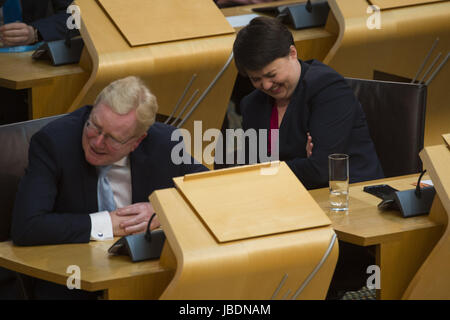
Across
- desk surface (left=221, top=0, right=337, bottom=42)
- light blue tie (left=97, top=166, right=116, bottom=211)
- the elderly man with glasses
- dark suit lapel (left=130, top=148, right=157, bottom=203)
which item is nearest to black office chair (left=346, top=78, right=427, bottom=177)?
→ desk surface (left=221, top=0, right=337, bottom=42)

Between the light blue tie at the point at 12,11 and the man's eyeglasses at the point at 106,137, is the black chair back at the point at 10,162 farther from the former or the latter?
the light blue tie at the point at 12,11

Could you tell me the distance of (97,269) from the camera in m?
2.26

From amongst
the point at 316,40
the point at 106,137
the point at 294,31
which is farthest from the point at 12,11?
the point at 106,137

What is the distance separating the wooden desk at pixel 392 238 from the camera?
8.06ft

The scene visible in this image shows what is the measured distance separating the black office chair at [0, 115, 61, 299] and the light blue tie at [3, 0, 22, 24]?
160cm

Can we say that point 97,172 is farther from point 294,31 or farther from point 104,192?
point 294,31

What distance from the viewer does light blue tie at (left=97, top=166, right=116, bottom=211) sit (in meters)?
2.69

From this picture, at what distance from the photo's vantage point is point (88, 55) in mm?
3713

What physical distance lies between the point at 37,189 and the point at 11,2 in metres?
2.05

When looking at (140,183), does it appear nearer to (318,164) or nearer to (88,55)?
(318,164)

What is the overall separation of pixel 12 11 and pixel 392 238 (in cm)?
260

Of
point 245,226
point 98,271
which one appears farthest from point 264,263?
point 98,271

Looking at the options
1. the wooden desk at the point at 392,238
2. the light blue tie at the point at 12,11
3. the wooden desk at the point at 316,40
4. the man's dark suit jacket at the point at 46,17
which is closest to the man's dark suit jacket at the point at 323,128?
the wooden desk at the point at 392,238

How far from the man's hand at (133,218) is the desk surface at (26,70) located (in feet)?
3.98
